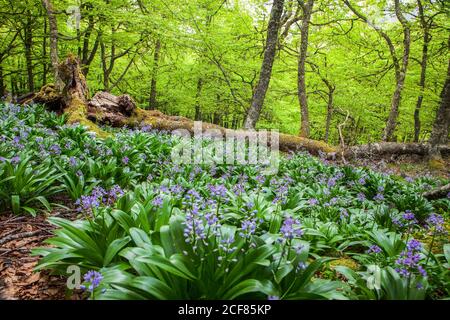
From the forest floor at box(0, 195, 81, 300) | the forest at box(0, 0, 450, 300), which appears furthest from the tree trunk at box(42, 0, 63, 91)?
the forest floor at box(0, 195, 81, 300)

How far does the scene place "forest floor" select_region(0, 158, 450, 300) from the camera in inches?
86.4

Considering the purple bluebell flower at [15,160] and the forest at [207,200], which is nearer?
the forest at [207,200]

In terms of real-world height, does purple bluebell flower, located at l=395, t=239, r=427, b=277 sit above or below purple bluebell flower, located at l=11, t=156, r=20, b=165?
below

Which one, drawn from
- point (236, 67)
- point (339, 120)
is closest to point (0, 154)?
point (236, 67)

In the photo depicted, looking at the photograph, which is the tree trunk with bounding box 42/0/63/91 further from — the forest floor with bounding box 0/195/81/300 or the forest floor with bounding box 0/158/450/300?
the forest floor with bounding box 0/195/81/300

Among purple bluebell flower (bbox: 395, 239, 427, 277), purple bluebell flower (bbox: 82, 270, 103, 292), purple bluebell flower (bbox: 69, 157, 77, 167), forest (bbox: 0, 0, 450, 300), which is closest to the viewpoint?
purple bluebell flower (bbox: 82, 270, 103, 292)

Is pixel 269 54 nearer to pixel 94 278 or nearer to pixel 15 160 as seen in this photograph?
pixel 15 160

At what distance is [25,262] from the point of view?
103 inches

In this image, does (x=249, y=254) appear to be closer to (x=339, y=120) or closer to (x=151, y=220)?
(x=151, y=220)

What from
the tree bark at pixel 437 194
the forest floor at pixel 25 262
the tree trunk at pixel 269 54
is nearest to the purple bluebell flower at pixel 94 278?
the forest floor at pixel 25 262

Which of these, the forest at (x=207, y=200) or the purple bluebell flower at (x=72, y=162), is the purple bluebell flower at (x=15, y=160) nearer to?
the forest at (x=207, y=200)

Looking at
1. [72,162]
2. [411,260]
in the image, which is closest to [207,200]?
[72,162]

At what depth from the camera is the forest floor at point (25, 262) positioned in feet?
7.20

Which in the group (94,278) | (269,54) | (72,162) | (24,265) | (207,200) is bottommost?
(24,265)
